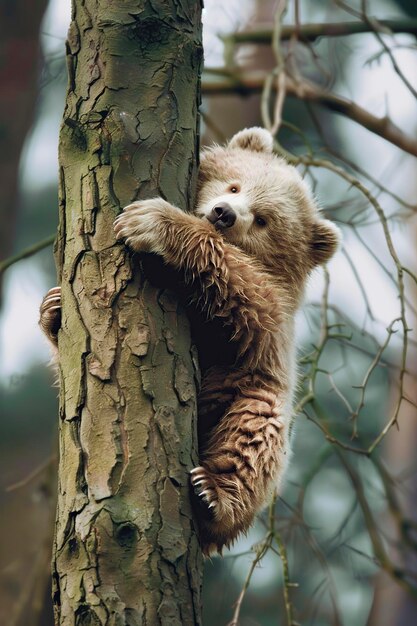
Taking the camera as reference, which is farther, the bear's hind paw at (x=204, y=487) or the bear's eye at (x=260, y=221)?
the bear's eye at (x=260, y=221)

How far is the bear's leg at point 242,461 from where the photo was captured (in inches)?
128

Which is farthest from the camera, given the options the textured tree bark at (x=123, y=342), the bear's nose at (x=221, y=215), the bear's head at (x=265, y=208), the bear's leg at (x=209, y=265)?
the bear's head at (x=265, y=208)

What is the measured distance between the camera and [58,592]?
279 centimetres

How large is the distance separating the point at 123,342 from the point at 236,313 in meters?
0.79

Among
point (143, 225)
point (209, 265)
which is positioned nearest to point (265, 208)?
point (209, 265)

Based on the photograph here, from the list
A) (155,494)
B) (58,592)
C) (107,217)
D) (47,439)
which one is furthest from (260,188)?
(47,439)

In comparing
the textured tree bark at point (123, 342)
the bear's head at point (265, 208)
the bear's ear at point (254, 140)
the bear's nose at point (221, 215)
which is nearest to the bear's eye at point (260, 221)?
the bear's head at point (265, 208)

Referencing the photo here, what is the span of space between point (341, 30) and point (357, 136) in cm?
504

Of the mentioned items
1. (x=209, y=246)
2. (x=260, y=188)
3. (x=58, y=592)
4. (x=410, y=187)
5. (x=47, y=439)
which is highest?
(x=410, y=187)

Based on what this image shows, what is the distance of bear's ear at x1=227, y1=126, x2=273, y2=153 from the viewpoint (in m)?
4.75

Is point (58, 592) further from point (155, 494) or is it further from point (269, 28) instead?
point (269, 28)

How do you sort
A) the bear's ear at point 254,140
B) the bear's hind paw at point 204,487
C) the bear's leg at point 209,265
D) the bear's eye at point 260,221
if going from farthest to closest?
1. the bear's ear at point 254,140
2. the bear's eye at point 260,221
3. the bear's leg at point 209,265
4. the bear's hind paw at point 204,487

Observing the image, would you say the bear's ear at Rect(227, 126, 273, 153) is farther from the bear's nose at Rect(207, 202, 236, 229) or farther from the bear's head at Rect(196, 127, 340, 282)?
the bear's nose at Rect(207, 202, 236, 229)

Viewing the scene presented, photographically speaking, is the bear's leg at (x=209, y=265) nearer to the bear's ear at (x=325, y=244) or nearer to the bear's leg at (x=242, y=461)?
the bear's leg at (x=242, y=461)
